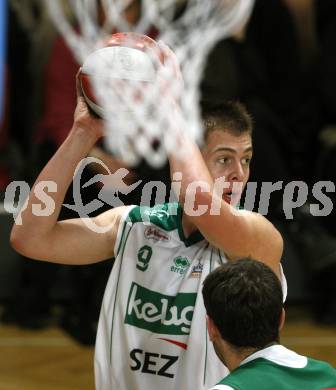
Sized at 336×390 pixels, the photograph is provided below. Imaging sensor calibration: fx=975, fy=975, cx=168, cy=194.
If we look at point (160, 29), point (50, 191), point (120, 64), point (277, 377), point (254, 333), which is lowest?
point (277, 377)

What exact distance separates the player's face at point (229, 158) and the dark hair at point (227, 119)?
19 millimetres

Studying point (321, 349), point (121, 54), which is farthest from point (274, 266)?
point (321, 349)

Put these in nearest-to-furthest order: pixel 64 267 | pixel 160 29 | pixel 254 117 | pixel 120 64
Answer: pixel 120 64 < pixel 160 29 < pixel 254 117 < pixel 64 267

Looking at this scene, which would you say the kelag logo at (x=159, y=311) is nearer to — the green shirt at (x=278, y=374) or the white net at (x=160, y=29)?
the green shirt at (x=278, y=374)

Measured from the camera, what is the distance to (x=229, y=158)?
3.15m

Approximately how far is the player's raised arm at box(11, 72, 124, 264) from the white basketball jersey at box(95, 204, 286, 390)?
0.33 feet

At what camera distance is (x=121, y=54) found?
116 inches

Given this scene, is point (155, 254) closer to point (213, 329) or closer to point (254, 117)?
point (213, 329)

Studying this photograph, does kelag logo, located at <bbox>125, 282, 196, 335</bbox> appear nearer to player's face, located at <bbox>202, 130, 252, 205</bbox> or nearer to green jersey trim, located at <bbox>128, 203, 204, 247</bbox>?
green jersey trim, located at <bbox>128, 203, 204, 247</bbox>

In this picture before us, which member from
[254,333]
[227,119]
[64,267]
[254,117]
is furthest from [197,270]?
[64,267]

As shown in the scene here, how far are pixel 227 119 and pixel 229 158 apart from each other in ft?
0.46

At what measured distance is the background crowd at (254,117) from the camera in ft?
20.1

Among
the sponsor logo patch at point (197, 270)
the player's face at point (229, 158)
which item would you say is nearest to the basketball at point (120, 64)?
the player's face at point (229, 158)

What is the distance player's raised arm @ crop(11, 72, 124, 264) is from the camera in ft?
9.87
